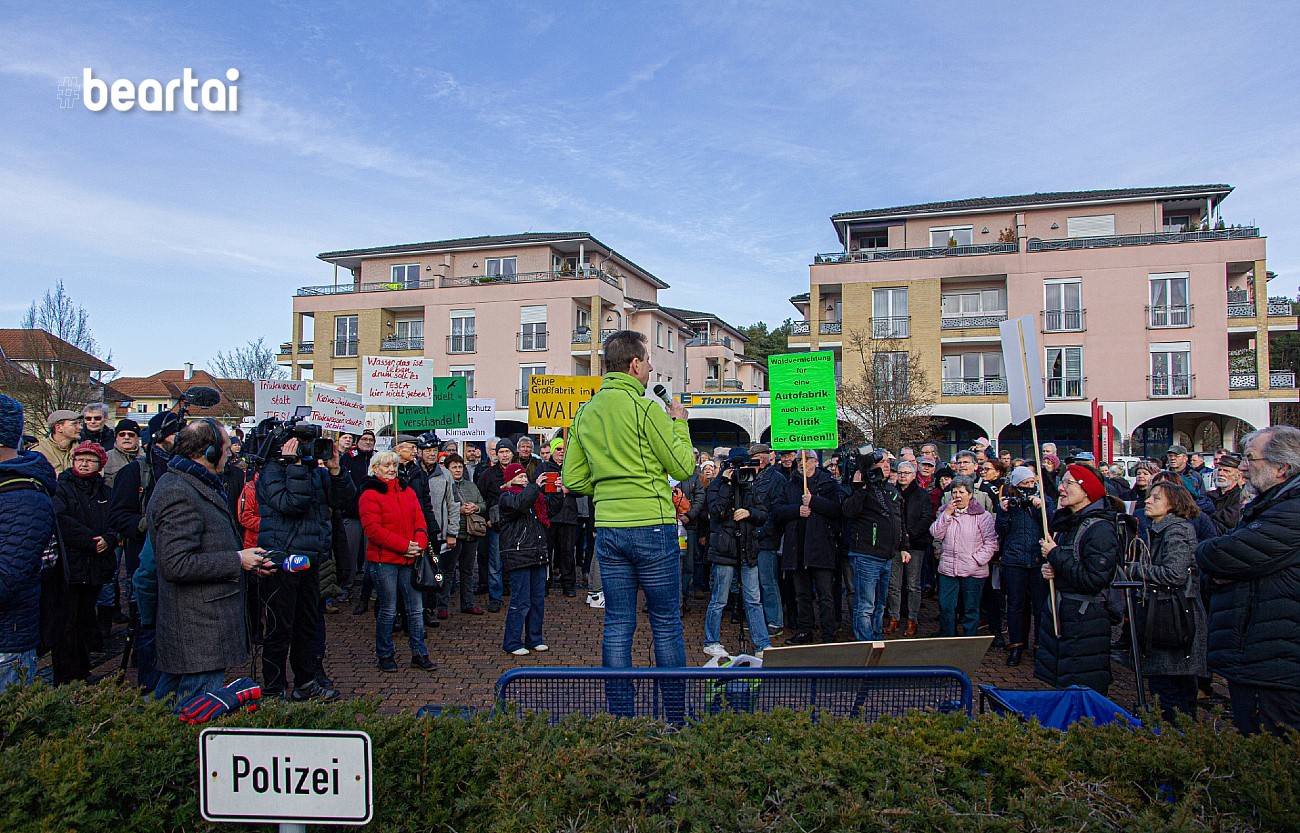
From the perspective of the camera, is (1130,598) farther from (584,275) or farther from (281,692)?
(584,275)

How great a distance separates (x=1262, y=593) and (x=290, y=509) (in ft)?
21.1

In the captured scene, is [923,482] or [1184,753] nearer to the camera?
[1184,753]

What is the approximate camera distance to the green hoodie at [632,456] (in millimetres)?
4352

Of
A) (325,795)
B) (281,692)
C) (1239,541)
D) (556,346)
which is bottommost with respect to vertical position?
(281,692)

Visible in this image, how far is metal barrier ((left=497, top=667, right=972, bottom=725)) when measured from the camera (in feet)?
11.3

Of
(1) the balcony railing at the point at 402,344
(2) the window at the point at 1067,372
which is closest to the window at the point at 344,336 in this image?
(1) the balcony railing at the point at 402,344

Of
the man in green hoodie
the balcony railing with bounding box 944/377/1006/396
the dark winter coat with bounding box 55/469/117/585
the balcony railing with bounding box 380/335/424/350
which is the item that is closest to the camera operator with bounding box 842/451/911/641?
the man in green hoodie

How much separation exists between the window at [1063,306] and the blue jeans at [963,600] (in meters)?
32.7

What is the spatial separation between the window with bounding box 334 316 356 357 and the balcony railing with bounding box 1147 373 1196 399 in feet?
142

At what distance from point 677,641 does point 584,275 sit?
42.1 meters

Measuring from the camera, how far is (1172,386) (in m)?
35.4

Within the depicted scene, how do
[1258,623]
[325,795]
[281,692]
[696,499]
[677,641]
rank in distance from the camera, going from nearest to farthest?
1. [325,795]
2. [1258,623]
3. [677,641]
4. [281,692]
5. [696,499]

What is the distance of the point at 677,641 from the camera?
439cm

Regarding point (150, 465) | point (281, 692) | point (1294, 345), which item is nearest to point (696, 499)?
point (281, 692)
